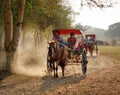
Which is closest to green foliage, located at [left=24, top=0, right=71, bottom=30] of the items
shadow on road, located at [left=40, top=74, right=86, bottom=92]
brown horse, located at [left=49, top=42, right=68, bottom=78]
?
brown horse, located at [left=49, top=42, right=68, bottom=78]

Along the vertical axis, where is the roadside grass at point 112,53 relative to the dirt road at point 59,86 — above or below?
above

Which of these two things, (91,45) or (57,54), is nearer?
(57,54)

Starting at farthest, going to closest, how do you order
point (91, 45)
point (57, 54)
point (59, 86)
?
1. point (91, 45)
2. point (57, 54)
3. point (59, 86)

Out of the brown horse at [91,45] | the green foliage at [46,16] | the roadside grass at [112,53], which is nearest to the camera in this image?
the green foliage at [46,16]

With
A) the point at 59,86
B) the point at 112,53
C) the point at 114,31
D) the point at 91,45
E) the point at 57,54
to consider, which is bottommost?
the point at 59,86

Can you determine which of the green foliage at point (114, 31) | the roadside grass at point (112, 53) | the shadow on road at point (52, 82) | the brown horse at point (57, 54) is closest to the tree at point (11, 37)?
the brown horse at point (57, 54)

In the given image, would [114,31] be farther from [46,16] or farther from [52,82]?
[52,82]

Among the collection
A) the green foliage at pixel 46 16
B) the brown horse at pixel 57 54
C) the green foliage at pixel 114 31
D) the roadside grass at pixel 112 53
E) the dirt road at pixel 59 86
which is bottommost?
the dirt road at pixel 59 86

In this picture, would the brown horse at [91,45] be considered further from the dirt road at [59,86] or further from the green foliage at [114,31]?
the green foliage at [114,31]

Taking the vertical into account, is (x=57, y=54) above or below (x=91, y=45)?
below

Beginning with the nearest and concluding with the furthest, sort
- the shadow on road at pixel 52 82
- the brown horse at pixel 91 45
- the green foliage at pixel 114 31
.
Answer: the shadow on road at pixel 52 82, the brown horse at pixel 91 45, the green foliage at pixel 114 31

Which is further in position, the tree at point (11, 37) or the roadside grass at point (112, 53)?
the roadside grass at point (112, 53)

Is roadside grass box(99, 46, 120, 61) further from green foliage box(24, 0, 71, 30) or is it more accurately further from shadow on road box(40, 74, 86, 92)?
shadow on road box(40, 74, 86, 92)

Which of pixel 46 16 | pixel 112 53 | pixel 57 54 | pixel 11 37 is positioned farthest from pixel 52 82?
pixel 112 53
